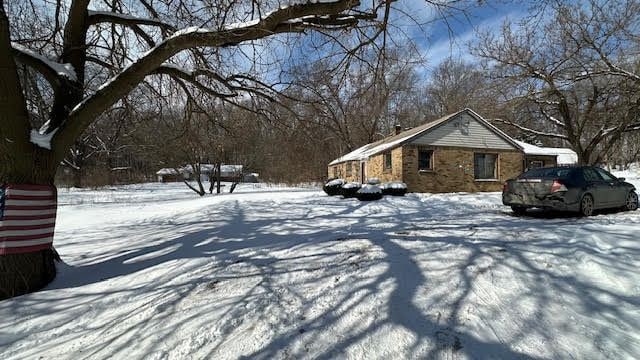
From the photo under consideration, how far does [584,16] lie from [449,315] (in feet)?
61.8

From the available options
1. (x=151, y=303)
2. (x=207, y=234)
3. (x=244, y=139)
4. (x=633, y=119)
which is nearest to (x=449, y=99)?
(x=633, y=119)

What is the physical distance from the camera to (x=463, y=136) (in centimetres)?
1933

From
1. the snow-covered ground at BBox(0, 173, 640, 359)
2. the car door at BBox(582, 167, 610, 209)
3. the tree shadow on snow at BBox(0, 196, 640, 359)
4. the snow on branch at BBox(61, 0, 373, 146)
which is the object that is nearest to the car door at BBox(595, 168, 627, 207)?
the car door at BBox(582, 167, 610, 209)

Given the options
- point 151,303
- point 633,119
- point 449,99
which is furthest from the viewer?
point 449,99

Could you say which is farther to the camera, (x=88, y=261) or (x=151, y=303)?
(x=88, y=261)

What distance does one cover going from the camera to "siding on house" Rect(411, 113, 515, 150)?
18.8 m

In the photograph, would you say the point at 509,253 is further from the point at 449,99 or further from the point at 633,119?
the point at 449,99

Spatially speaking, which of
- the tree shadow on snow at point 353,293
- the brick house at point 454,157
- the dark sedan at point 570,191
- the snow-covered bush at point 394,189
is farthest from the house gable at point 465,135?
the tree shadow on snow at point 353,293

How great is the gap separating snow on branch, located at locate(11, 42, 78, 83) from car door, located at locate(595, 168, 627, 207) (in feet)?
40.9

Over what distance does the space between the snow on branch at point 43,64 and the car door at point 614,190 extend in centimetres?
1246

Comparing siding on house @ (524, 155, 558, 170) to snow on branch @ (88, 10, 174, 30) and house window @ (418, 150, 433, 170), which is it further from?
snow on branch @ (88, 10, 174, 30)

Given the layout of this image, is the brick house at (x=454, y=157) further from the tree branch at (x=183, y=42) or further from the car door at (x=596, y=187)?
the tree branch at (x=183, y=42)

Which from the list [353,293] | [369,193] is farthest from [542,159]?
[353,293]

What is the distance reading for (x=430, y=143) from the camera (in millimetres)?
18656
